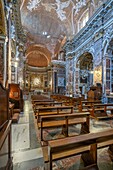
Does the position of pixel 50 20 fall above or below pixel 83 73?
above

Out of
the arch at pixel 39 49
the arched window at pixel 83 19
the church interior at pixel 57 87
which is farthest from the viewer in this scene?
the arch at pixel 39 49

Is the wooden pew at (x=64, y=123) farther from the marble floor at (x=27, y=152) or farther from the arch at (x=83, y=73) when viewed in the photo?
the arch at (x=83, y=73)

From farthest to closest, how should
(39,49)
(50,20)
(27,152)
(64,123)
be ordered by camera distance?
(39,49) → (50,20) → (64,123) → (27,152)

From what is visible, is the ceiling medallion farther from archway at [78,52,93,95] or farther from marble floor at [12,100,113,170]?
marble floor at [12,100,113,170]

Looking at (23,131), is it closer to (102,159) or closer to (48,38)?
(102,159)

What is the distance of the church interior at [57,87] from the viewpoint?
6.15 feet

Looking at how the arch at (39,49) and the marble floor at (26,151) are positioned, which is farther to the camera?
the arch at (39,49)

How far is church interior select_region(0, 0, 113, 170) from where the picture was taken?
1.88m

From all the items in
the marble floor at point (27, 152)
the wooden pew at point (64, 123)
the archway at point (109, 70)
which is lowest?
the marble floor at point (27, 152)

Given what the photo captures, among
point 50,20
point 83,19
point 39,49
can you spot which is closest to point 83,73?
point 83,19

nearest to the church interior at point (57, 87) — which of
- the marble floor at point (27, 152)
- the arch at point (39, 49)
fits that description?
the marble floor at point (27, 152)

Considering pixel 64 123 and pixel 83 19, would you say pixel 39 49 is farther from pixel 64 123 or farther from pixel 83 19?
pixel 64 123

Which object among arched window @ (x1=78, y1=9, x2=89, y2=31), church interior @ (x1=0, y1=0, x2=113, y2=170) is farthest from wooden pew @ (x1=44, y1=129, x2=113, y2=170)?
arched window @ (x1=78, y1=9, x2=89, y2=31)

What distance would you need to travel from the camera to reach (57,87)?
925 inches
